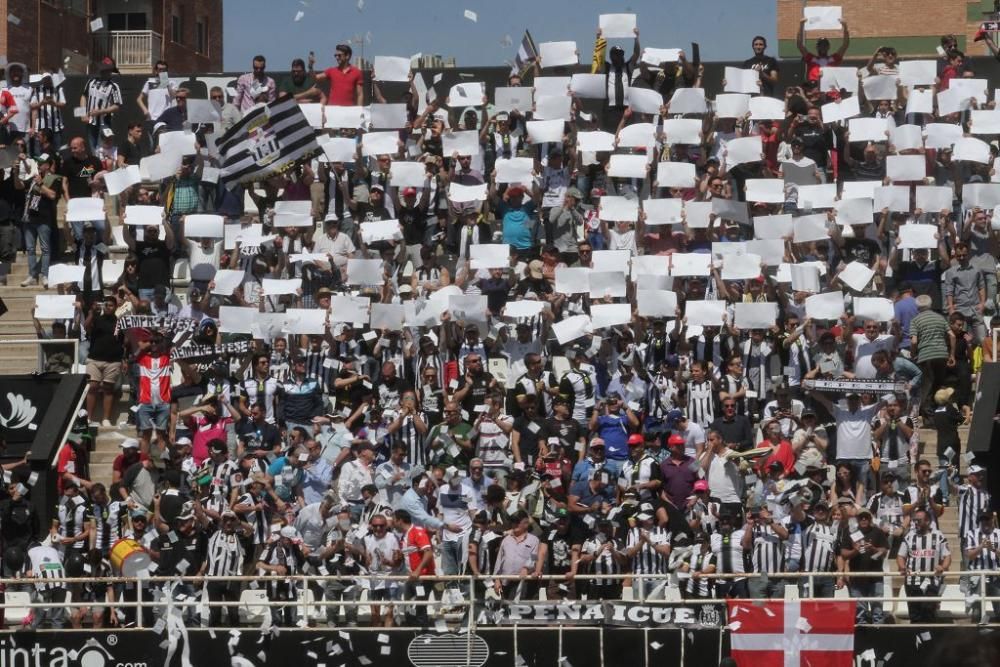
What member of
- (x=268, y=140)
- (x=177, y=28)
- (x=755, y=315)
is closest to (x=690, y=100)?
(x=755, y=315)

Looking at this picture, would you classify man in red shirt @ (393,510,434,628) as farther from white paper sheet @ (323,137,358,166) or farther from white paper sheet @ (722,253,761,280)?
white paper sheet @ (323,137,358,166)

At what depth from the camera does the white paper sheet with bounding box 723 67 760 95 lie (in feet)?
67.8

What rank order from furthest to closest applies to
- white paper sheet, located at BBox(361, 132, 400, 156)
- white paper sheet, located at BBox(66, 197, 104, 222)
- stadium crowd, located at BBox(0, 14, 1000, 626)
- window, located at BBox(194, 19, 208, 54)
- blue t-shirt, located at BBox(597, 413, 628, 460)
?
window, located at BBox(194, 19, 208, 54)
white paper sheet, located at BBox(361, 132, 400, 156)
white paper sheet, located at BBox(66, 197, 104, 222)
blue t-shirt, located at BBox(597, 413, 628, 460)
stadium crowd, located at BBox(0, 14, 1000, 626)

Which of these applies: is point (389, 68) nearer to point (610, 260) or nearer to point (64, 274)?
point (610, 260)

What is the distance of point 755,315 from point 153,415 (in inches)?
250

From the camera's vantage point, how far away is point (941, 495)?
1606cm

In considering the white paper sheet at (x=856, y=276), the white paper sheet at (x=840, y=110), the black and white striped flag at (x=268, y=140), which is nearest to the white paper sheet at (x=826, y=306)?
the white paper sheet at (x=856, y=276)

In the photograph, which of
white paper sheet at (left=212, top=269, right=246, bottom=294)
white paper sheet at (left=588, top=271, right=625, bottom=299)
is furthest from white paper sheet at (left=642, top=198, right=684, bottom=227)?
white paper sheet at (left=212, top=269, right=246, bottom=294)

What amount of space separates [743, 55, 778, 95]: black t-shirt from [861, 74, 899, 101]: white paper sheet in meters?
1.41

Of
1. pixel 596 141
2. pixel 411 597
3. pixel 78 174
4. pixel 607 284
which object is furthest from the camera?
pixel 78 174

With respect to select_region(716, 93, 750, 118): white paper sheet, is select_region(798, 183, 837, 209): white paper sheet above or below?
below

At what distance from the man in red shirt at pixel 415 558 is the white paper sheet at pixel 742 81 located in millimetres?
7787

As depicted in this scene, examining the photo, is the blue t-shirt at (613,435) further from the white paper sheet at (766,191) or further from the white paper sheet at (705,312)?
the white paper sheet at (766,191)

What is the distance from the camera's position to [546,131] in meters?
20.2
